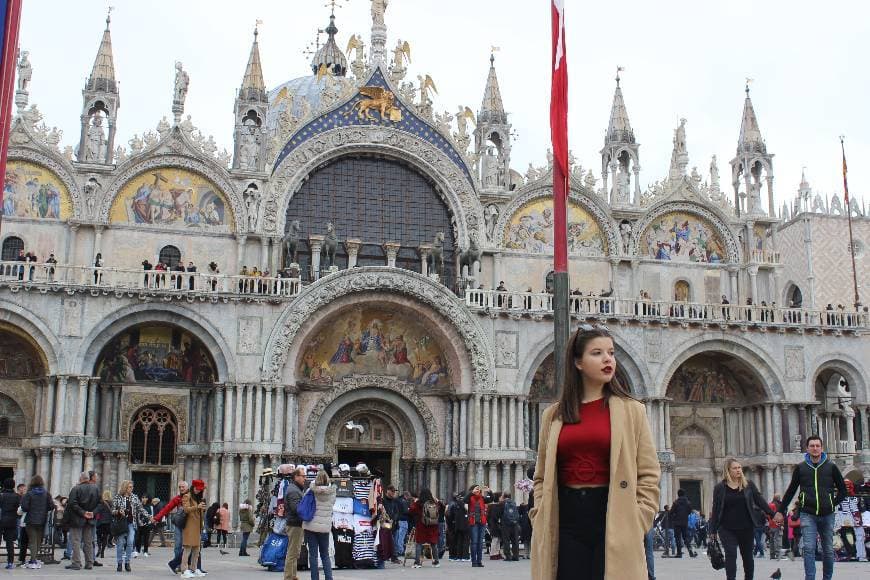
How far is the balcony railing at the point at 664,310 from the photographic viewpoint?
33.3 meters

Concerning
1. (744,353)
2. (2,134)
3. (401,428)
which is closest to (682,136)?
(744,353)

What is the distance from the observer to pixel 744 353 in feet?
115

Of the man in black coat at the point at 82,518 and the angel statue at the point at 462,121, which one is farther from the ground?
the angel statue at the point at 462,121

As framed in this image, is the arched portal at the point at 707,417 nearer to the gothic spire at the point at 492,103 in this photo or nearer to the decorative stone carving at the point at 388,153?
the decorative stone carving at the point at 388,153

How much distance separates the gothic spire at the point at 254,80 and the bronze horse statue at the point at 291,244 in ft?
15.7

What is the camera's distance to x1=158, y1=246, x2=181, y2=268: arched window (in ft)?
109

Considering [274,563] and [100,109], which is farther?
[100,109]

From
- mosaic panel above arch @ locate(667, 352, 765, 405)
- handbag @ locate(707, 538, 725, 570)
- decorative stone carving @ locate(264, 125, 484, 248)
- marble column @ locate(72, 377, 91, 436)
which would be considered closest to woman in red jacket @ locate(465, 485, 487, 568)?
handbag @ locate(707, 538, 725, 570)

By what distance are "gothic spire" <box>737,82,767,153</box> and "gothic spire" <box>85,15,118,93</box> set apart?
22.4 metres

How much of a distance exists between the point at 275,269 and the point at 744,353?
51.4ft

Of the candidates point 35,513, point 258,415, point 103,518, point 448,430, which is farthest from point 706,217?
point 35,513

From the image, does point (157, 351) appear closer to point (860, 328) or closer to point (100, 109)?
point (100, 109)

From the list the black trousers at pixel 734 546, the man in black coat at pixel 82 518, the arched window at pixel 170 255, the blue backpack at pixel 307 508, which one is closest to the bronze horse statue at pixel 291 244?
the arched window at pixel 170 255

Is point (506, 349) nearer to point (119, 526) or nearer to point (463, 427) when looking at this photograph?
point (463, 427)
